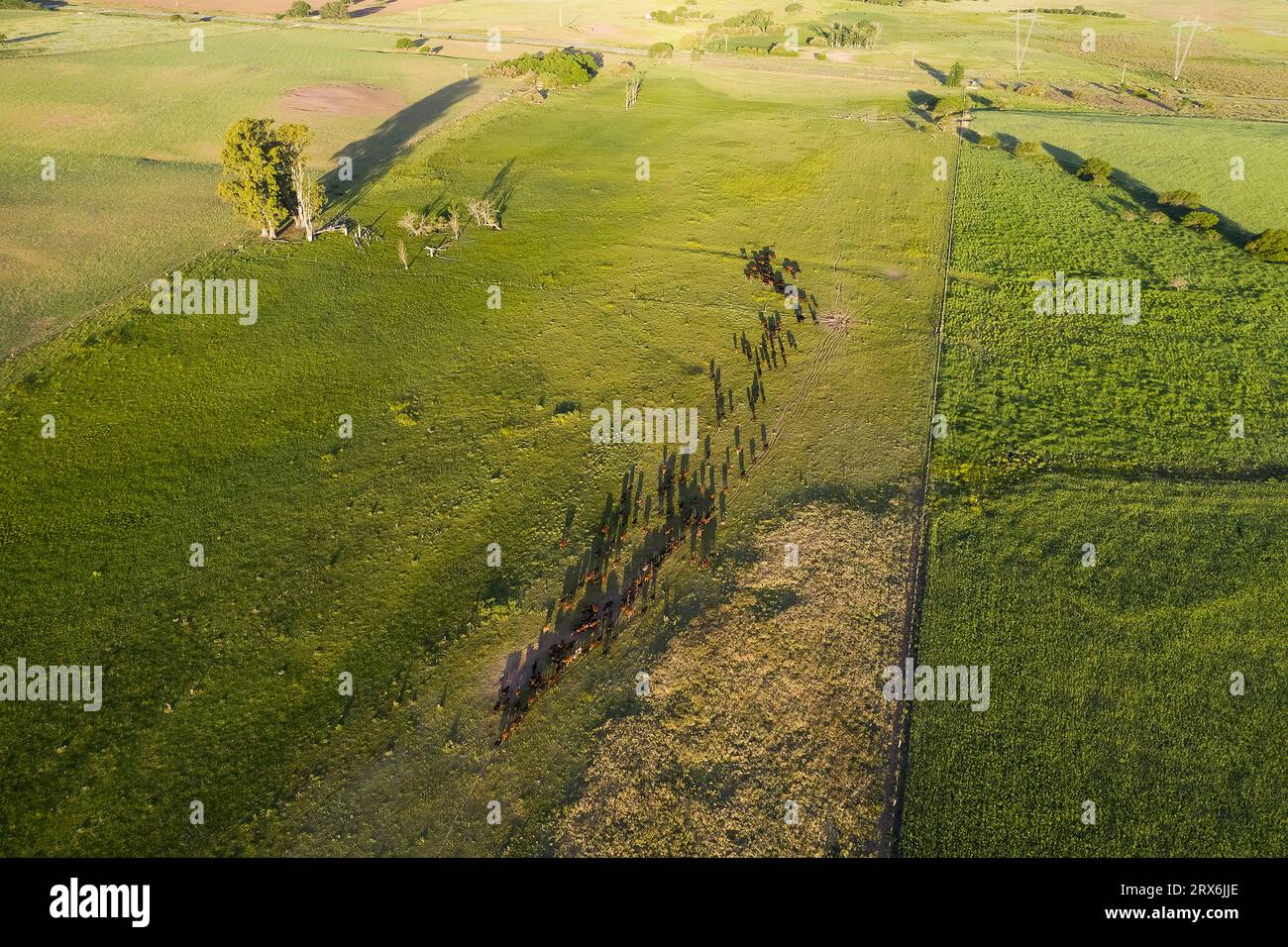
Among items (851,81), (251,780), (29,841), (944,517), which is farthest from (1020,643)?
(851,81)

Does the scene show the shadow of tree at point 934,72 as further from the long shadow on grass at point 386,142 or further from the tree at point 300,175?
the tree at point 300,175

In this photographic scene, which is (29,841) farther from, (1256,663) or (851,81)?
(851,81)

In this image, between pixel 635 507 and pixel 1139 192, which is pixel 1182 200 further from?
pixel 635 507

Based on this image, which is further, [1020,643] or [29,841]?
[1020,643]

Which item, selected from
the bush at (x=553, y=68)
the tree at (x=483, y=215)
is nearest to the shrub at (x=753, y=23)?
the bush at (x=553, y=68)

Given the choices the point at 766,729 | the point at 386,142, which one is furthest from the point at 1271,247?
the point at 386,142

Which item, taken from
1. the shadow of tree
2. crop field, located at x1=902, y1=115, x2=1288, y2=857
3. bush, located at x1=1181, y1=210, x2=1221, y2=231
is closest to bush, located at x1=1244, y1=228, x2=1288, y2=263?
crop field, located at x1=902, y1=115, x2=1288, y2=857
